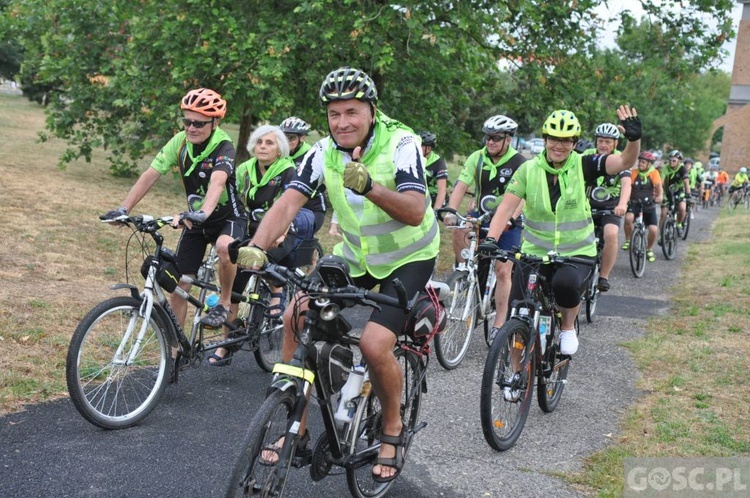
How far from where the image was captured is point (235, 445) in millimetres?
4848

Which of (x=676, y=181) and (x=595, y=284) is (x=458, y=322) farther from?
(x=676, y=181)

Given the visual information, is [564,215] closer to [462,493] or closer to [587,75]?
[462,493]

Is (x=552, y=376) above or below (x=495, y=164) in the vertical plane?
below

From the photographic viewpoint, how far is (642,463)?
16.3 ft

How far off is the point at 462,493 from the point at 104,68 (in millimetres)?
12955

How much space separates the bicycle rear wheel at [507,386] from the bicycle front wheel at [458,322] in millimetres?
1682

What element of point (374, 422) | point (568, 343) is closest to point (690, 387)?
point (568, 343)

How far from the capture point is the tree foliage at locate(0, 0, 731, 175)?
13.1 metres

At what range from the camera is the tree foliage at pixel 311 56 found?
518 inches

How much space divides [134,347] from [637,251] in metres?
10.4

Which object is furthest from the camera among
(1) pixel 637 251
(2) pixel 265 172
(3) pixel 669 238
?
(3) pixel 669 238

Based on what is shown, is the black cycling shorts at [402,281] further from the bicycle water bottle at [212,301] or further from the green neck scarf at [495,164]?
the green neck scarf at [495,164]

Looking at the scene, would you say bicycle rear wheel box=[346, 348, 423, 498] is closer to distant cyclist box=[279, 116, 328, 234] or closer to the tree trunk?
distant cyclist box=[279, 116, 328, 234]

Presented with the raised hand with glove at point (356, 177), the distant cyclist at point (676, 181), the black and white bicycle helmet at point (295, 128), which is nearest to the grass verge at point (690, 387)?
the raised hand with glove at point (356, 177)
